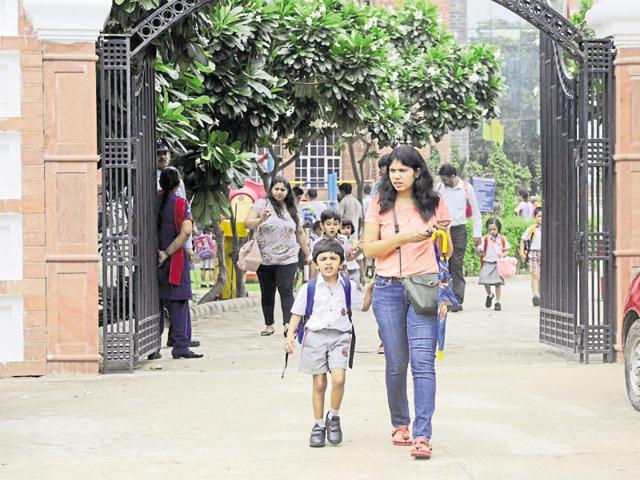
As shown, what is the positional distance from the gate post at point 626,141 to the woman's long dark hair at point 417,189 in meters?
4.16

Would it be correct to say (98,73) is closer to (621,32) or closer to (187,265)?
(187,265)

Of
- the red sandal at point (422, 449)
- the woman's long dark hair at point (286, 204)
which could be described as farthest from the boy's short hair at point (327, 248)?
the woman's long dark hair at point (286, 204)

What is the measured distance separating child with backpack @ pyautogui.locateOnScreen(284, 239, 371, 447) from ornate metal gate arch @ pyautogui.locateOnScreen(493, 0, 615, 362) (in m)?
4.02

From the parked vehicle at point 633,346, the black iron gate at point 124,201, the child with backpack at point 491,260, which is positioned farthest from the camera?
the child with backpack at point 491,260

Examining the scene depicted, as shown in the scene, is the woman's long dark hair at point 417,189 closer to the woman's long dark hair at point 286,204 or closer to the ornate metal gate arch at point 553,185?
the ornate metal gate arch at point 553,185

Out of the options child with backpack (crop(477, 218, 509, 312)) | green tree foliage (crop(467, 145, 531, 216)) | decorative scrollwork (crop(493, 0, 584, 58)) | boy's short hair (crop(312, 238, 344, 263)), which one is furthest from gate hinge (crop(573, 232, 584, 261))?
green tree foliage (crop(467, 145, 531, 216))

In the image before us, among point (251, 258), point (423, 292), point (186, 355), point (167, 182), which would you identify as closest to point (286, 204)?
point (251, 258)

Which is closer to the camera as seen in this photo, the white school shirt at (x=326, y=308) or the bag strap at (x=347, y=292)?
the white school shirt at (x=326, y=308)

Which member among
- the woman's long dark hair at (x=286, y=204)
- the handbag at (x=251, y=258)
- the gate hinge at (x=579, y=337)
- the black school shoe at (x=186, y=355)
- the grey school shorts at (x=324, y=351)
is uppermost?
the woman's long dark hair at (x=286, y=204)

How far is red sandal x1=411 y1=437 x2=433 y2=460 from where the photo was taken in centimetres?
707

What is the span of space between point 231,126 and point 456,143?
39.5 meters

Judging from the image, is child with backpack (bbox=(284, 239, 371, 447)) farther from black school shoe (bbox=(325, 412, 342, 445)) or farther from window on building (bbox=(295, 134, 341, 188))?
window on building (bbox=(295, 134, 341, 188))

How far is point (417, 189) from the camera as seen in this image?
7.41 m

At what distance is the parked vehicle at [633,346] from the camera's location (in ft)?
28.4
